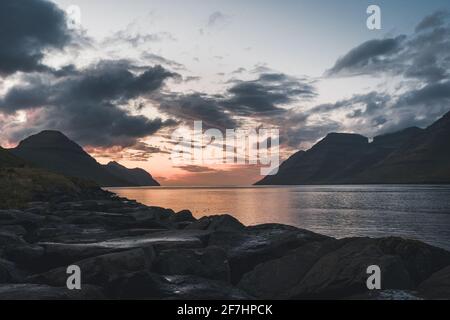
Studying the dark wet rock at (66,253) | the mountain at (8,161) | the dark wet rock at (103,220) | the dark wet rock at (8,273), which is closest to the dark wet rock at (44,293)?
the dark wet rock at (8,273)

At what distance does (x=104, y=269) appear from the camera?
1716 centimetres

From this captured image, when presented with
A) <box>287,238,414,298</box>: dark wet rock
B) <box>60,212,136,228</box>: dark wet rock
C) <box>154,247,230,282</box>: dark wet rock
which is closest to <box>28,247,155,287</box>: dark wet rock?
<box>154,247,230,282</box>: dark wet rock

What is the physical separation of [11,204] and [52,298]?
33.2 meters

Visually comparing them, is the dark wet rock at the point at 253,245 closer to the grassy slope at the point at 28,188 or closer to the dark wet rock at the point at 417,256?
the dark wet rock at the point at 417,256

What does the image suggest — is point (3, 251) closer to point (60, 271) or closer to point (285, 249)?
point (60, 271)

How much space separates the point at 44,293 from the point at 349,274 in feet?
37.1

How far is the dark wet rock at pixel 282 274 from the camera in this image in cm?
1820

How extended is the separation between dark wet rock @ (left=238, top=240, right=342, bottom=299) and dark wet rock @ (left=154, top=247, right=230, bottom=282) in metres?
1.07

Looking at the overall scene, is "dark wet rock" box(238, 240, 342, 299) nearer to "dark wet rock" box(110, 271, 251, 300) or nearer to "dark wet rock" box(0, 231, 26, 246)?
"dark wet rock" box(110, 271, 251, 300)

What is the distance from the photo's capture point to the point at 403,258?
1936 cm

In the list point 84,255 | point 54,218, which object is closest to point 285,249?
point 84,255

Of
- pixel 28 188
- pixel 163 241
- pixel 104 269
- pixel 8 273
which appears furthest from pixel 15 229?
pixel 28 188

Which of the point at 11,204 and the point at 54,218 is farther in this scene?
the point at 11,204

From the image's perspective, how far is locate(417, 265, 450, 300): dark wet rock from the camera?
16.4 metres
